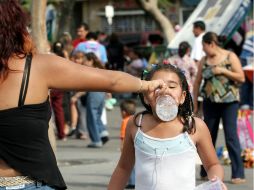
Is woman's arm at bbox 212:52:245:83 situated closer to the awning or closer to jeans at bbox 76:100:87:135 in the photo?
jeans at bbox 76:100:87:135

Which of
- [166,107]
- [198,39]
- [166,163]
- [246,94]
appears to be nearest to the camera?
[166,107]

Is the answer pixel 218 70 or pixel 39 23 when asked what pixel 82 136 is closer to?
pixel 39 23

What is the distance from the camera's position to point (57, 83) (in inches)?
162

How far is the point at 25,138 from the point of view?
4.02 metres

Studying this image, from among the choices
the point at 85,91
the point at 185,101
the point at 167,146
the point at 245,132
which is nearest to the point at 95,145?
the point at 245,132

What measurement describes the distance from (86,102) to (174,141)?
922 centimetres

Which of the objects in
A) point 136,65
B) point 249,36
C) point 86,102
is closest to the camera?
point 86,102

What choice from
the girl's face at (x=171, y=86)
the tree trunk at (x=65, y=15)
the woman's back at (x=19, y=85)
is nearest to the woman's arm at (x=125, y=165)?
the girl's face at (x=171, y=86)

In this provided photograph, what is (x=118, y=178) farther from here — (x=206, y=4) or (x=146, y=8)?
(x=146, y=8)

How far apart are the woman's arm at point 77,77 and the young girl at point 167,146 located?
0.48 m

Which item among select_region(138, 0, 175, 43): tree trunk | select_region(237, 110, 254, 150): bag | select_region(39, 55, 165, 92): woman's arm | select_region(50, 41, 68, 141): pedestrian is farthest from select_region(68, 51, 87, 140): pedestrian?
select_region(138, 0, 175, 43): tree trunk

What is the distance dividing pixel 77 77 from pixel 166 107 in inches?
25.9

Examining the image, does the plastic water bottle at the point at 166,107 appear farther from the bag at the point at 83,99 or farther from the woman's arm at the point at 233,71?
the bag at the point at 83,99

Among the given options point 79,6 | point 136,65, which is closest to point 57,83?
point 136,65
